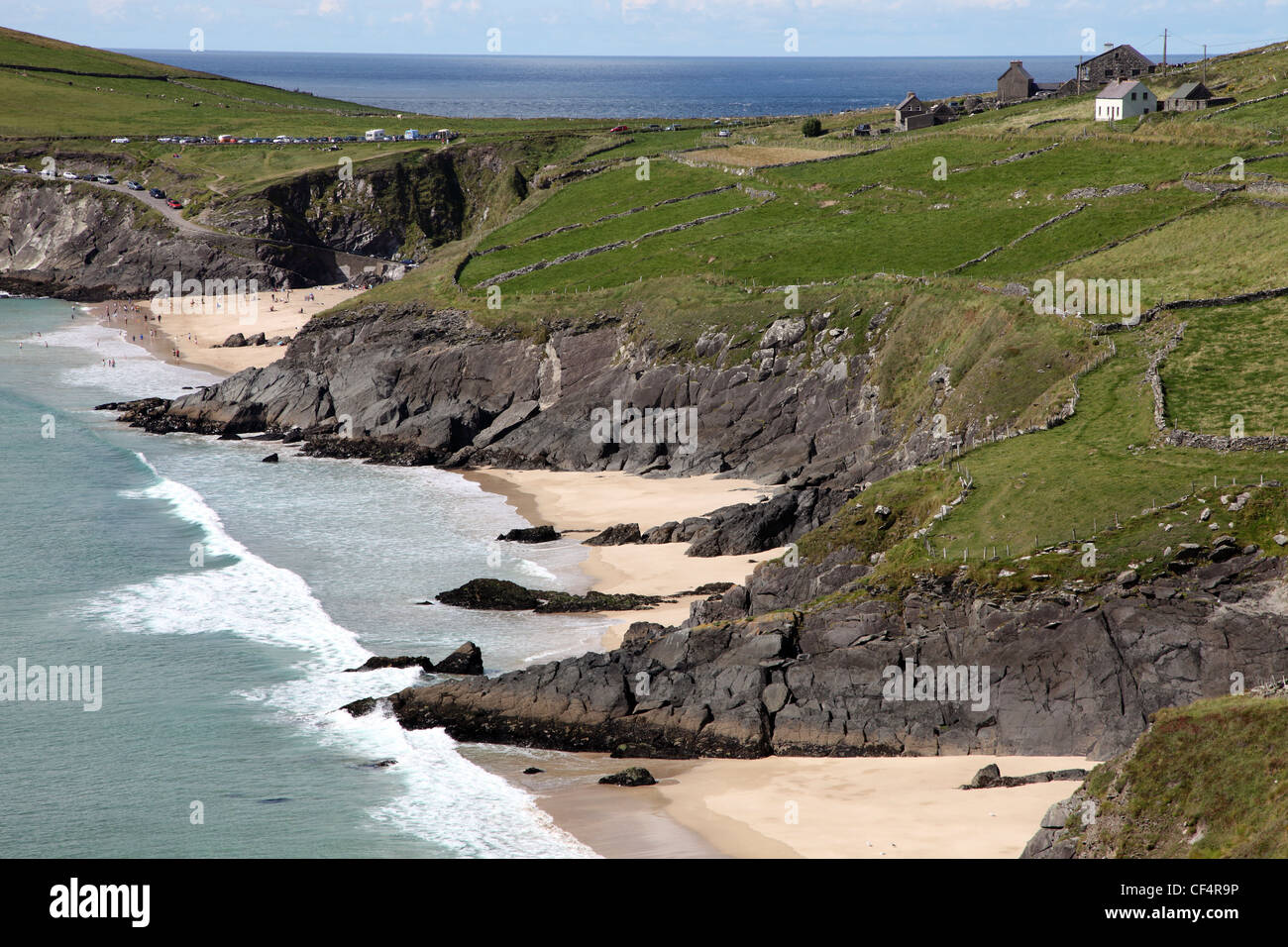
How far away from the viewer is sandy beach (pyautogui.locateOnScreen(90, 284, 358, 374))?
118m

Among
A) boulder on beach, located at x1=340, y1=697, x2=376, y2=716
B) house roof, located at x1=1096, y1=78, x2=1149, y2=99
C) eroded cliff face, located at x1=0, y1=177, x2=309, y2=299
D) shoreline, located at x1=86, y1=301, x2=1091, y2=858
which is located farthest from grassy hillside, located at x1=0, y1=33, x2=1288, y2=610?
eroded cliff face, located at x1=0, y1=177, x2=309, y2=299

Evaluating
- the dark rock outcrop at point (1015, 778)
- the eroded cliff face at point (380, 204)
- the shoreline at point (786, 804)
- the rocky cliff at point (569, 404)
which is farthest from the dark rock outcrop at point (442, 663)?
the eroded cliff face at point (380, 204)

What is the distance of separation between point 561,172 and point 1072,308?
69478 mm

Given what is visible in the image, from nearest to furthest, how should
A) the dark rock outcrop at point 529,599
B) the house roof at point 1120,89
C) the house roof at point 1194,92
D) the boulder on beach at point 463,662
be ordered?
1. the boulder on beach at point 463,662
2. the dark rock outcrop at point 529,599
3. the house roof at point 1194,92
4. the house roof at point 1120,89

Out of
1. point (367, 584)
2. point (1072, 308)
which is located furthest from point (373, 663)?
point (1072, 308)

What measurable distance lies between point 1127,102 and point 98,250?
116 m

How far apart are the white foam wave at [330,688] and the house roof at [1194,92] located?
83294 mm

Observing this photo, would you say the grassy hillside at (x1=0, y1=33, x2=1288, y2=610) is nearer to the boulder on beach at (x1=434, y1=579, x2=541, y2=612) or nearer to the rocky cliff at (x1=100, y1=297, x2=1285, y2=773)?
the rocky cliff at (x1=100, y1=297, x2=1285, y2=773)

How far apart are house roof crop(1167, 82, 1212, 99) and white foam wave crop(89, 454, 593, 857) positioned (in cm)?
8329

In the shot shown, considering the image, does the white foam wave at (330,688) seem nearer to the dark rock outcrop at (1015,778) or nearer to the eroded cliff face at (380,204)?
the dark rock outcrop at (1015,778)

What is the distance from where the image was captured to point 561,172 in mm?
126250

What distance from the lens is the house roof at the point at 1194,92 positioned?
106 meters

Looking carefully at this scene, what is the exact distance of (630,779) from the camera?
41562 millimetres
